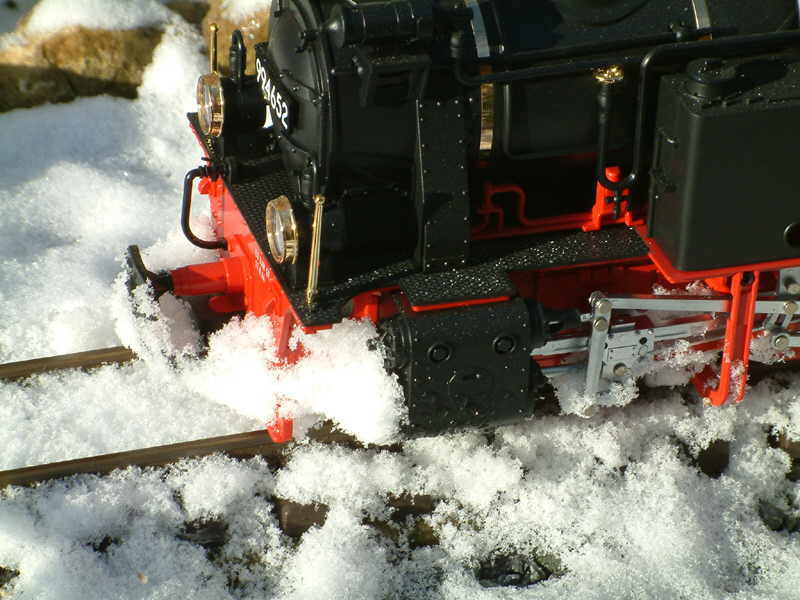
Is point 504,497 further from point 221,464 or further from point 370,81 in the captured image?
point 370,81

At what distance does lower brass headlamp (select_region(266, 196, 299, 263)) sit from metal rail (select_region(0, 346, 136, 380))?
1.33 meters

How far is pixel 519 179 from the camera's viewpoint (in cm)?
362

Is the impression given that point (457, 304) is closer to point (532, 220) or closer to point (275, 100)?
point (532, 220)

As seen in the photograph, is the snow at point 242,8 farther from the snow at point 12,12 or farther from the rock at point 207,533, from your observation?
the rock at point 207,533

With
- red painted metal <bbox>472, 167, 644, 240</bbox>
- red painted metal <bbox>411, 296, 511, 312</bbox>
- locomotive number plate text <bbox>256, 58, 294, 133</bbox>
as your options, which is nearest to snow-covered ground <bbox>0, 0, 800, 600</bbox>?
red painted metal <bbox>411, 296, 511, 312</bbox>

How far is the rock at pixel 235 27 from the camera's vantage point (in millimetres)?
6184

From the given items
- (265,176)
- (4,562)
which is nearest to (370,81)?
(265,176)

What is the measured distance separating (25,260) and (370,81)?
112 inches

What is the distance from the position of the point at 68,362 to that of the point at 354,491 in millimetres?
1432

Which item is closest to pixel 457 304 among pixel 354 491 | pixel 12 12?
pixel 354 491

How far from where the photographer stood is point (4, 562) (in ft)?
11.3

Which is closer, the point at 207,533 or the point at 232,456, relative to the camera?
the point at 207,533

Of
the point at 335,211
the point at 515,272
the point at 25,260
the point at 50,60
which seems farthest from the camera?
the point at 50,60

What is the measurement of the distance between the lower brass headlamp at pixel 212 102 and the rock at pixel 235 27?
2.18 metres
